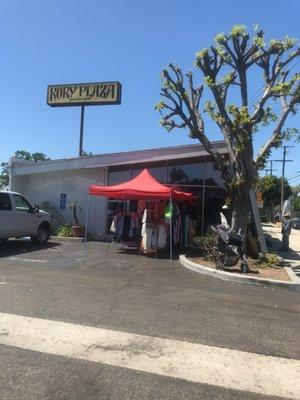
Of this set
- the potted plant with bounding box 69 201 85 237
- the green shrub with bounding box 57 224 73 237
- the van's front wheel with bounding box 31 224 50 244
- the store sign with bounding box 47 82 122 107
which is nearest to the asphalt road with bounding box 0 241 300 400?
the van's front wheel with bounding box 31 224 50 244

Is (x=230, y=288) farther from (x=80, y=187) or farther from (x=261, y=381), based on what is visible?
(x=80, y=187)

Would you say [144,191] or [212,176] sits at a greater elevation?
[212,176]

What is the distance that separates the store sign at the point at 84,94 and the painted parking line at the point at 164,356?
60.4 feet

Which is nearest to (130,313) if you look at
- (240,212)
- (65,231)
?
(240,212)

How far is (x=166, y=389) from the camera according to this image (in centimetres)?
457

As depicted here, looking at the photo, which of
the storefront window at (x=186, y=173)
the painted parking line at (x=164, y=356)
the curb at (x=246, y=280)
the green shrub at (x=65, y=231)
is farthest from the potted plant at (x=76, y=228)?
the painted parking line at (x=164, y=356)

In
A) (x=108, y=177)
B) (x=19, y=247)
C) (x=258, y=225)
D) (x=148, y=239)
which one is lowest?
(x=19, y=247)

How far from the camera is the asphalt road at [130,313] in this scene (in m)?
4.60

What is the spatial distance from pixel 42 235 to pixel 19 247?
1.55 meters

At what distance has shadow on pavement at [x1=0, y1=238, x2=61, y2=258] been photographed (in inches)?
574

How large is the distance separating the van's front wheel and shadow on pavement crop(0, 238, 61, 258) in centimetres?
22

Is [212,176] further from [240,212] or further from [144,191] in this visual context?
[144,191]

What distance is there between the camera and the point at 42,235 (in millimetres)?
17453

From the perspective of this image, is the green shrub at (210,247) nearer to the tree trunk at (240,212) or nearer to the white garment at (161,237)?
the tree trunk at (240,212)
